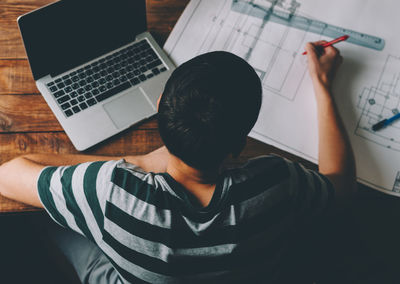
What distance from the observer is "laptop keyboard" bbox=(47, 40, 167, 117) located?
2.75 feet

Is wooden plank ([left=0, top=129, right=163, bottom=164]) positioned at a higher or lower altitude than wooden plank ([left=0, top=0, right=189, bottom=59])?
lower

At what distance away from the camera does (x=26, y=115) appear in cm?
83

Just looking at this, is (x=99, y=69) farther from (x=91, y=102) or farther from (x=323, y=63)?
(x=323, y=63)

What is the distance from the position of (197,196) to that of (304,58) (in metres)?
0.51

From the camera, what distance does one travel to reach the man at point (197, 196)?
0.53m

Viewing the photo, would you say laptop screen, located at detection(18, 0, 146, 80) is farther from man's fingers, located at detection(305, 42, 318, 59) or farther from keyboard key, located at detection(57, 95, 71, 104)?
man's fingers, located at detection(305, 42, 318, 59)

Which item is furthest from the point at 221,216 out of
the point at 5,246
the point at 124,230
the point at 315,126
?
the point at 5,246

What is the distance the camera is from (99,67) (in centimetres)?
87

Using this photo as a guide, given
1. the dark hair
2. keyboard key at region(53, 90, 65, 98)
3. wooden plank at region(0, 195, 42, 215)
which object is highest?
the dark hair

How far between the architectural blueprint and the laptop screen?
0.12 m

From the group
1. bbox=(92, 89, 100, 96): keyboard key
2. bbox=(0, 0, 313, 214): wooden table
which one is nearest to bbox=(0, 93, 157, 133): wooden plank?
bbox=(0, 0, 313, 214): wooden table

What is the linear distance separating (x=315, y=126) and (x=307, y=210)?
0.27 meters

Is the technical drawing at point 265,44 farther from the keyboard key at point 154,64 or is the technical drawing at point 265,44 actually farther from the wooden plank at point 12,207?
the wooden plank at point 12,207

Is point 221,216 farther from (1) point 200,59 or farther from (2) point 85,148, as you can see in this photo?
(2) point 85,148
